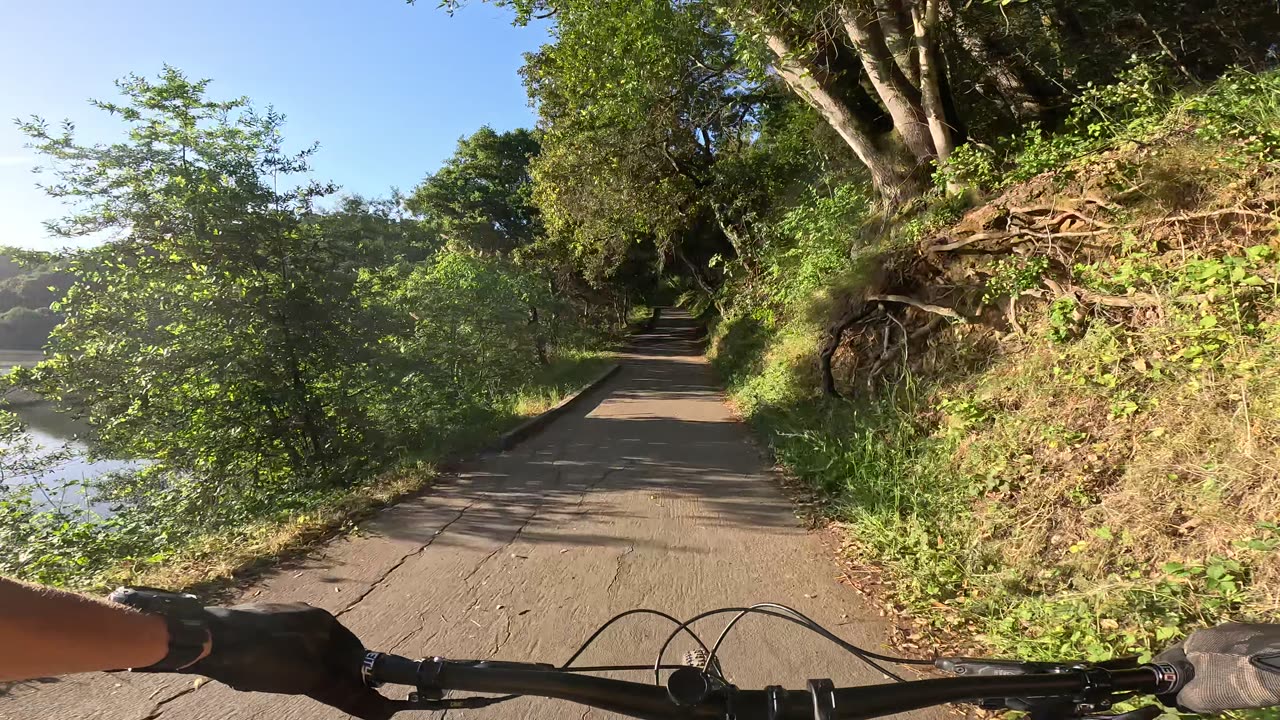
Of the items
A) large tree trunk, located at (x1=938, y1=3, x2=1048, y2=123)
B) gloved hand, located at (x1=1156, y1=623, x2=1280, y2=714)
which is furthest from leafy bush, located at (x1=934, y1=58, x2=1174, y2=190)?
gloved hand, located at (x1=1156, y1=623, x2=1280, y2=714)

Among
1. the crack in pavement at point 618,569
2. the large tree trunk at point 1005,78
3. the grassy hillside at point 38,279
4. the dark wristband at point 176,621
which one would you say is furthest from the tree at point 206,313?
the large tree trunk at point 1005,78

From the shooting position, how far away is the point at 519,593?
3.97 metres

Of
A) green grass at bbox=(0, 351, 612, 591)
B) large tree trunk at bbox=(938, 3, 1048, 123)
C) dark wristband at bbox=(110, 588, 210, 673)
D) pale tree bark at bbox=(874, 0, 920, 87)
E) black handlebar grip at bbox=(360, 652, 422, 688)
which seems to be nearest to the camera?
dark wristband at bbox=(110, 588, 210, 673)

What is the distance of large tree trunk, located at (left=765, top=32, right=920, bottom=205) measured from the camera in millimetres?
9031

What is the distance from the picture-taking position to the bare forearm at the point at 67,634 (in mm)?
1156

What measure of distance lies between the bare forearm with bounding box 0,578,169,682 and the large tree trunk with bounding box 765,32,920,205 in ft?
30.3

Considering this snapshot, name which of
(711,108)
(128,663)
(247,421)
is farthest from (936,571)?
(711,108)

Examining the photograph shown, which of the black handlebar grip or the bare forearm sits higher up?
the bare forearm

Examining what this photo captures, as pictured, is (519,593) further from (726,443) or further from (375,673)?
(726,443)

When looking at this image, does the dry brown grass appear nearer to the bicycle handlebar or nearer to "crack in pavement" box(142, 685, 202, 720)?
"crack in pavement" box(142, 685, 202, 720)

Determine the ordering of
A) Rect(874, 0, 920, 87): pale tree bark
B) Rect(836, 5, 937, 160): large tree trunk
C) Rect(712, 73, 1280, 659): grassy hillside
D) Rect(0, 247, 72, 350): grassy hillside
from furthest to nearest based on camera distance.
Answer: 1. Rect(836, 5, 937, 160): large tree trunk
2. Rect(874, 0, 920, 87): pale tree bark
3. Rect(0, 247, 72, 350): grassy hillside
4. Rect(712, 73, 1280, 659): grassy hillside

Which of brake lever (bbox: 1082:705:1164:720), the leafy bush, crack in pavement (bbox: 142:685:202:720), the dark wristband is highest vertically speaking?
the leafy bush

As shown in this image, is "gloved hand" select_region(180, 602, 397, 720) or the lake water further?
the lake water

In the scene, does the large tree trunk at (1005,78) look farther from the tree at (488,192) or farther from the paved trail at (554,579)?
the tree at (488,192)
